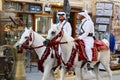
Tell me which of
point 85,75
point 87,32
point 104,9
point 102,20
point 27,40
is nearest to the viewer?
point 27,40

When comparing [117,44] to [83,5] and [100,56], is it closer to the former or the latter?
[83,5]

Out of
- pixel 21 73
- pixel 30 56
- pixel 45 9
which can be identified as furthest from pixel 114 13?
pixel 21 73

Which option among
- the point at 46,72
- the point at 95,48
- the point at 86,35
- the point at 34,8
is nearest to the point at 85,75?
the point at 95,48

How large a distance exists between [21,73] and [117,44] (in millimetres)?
13109

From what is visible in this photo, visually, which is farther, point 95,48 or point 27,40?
point 95,48

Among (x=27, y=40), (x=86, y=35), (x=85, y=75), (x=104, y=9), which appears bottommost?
(x=85, y=75)

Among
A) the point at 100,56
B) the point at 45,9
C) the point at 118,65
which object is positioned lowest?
the point at 118,65

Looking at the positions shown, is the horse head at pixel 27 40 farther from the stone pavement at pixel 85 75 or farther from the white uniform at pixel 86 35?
the stone pavement at pixel 85 75

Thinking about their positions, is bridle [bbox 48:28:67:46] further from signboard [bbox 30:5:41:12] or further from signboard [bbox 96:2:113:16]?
signboard [bbox 96:2:113:16]

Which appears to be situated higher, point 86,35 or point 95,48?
point 86,35

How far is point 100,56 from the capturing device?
39.2 feet

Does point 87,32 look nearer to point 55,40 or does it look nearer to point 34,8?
point 55,40

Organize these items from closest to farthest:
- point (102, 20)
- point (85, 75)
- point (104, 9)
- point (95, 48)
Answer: point (95, 48), point (85, 75), point (104, 9), point (102, 20)

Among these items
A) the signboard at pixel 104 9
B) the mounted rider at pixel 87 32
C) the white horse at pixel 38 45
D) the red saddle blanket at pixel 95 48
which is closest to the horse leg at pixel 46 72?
the white horse at pixel 38 45
